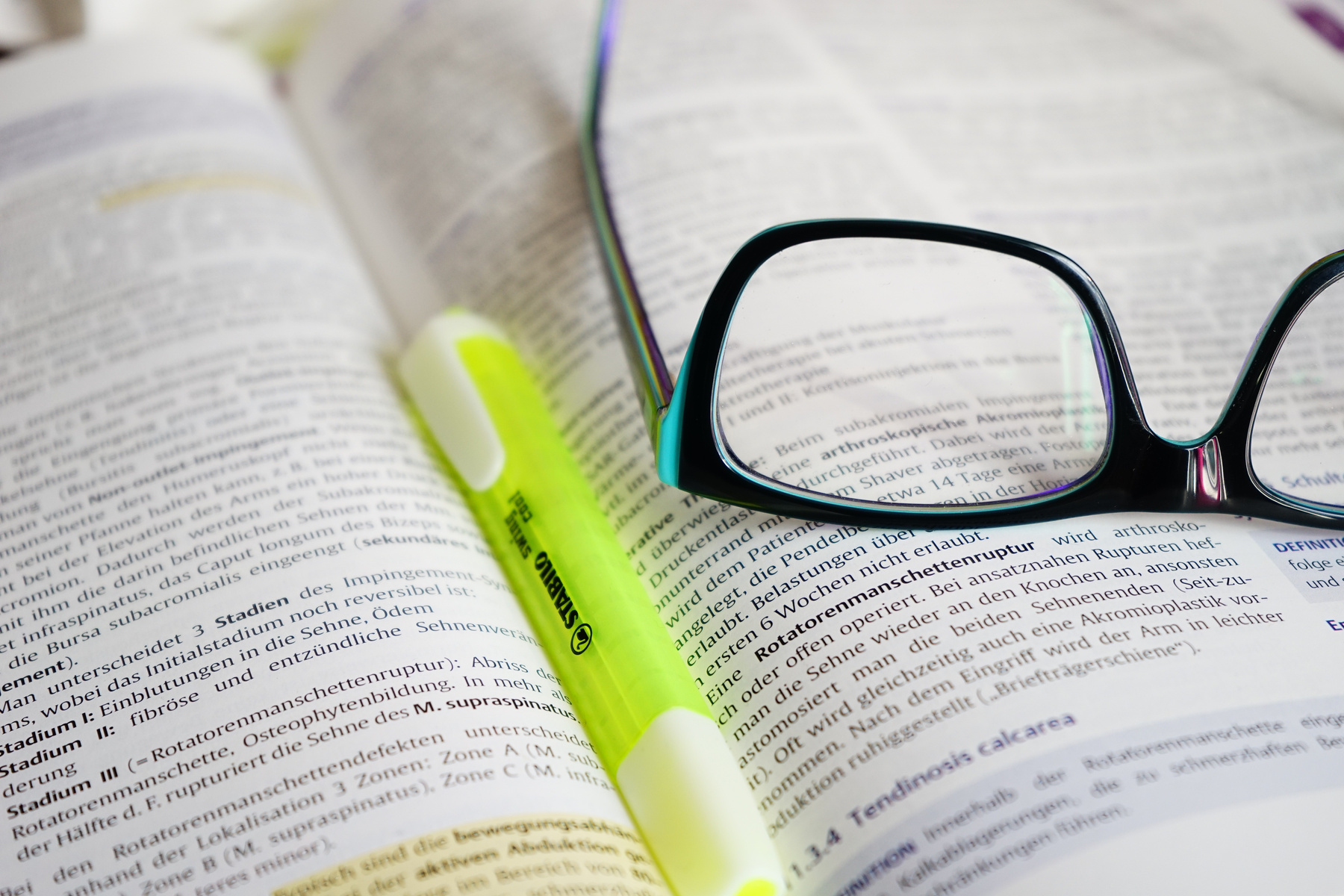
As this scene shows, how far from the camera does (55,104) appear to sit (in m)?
0.54

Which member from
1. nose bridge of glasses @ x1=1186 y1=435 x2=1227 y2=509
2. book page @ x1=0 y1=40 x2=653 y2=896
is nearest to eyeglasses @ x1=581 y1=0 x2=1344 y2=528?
nose bridge of glasses @ x1=1186 y1=435 x2=1227 y2=509

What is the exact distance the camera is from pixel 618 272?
0.43m

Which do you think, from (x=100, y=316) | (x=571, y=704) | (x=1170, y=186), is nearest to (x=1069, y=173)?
(x=1170, y=186)

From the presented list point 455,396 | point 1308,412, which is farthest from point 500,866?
point 1308,412

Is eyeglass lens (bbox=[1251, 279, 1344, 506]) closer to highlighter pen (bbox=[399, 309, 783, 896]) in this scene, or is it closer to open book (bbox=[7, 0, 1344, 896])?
open book (bbox=[7, 0, 1344, 896])

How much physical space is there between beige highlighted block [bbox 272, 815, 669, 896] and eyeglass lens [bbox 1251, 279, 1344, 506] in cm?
28

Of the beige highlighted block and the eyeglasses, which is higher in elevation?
the eyeglasses

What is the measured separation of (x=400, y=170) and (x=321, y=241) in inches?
2.9

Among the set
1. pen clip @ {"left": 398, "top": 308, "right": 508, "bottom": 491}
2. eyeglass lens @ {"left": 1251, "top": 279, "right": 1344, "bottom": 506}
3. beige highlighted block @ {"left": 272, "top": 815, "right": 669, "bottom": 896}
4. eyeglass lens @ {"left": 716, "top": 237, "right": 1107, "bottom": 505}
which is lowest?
beige highlighted block @ {"left": 272, "top": 815, "right": 669, "bottom": 896}

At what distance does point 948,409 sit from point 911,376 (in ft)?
0.07

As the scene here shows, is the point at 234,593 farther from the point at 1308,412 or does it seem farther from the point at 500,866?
the point at 1308,412

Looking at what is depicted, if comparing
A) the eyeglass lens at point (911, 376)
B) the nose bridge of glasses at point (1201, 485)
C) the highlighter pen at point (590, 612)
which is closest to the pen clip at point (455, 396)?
the highlighter pen at point (590, 612)

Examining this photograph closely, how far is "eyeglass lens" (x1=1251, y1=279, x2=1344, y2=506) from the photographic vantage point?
37 cm

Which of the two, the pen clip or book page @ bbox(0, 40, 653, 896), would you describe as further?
the pen clip
